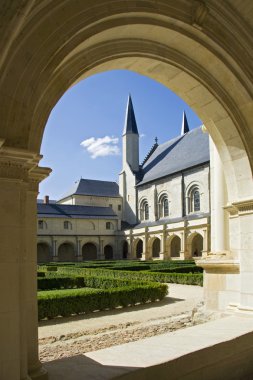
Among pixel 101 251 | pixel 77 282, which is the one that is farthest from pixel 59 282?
pixel 101 251

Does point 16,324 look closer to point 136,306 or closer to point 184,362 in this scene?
point 184,362

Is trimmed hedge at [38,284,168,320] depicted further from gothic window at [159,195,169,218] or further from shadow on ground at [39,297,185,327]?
gothic window at [159,195,169,218]

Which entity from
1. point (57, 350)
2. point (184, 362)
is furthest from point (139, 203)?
point (184, 362)

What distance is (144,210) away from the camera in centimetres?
4206

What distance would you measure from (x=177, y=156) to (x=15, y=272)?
118 feet

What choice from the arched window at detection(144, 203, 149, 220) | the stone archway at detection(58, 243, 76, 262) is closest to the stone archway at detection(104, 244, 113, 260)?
the stone archway at detection(58, 243, 76, 262)

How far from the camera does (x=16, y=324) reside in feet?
7.68

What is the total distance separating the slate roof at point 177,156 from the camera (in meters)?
33.6

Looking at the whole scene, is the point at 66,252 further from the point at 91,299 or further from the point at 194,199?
the point at 91,299

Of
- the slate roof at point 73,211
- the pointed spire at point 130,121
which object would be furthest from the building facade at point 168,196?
the slate roof at point 73,211

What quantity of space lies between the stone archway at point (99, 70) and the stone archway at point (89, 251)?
37.8 meters

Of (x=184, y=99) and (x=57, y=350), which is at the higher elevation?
(x=184, y=99)

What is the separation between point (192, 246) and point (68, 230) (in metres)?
13.4

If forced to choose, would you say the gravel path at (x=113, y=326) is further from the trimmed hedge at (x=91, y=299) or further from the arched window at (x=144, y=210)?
the arched window at (x=144, y=210)
